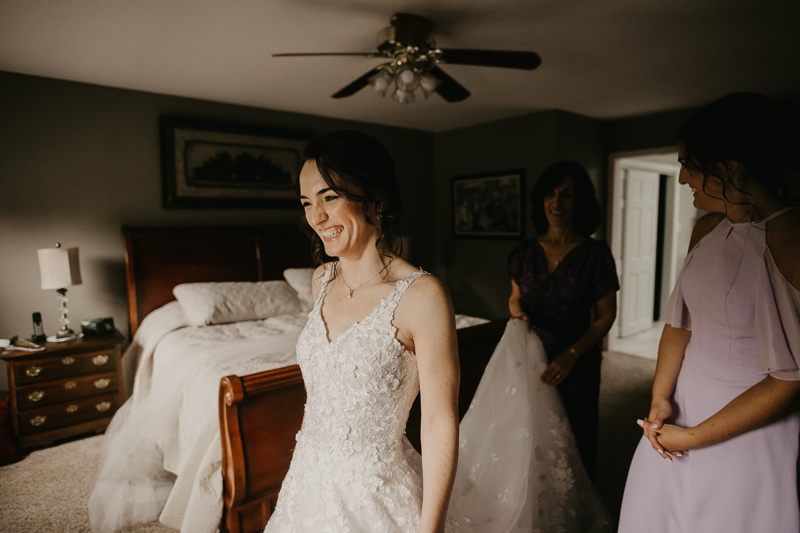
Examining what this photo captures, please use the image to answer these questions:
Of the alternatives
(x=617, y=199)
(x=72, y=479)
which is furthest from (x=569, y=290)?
(x=617, y=199)

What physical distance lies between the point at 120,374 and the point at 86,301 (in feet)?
2.31

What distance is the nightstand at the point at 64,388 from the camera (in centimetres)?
286

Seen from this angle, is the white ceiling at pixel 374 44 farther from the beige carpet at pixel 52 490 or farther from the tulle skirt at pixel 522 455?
the beige carpet at pixel 52 490

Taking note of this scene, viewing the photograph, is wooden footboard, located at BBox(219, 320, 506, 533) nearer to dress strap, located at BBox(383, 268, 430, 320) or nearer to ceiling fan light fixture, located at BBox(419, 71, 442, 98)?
dress strap, located at BBox(383, 268, 430, 320)

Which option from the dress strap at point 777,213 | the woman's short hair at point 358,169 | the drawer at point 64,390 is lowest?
the drawer at point 64,390

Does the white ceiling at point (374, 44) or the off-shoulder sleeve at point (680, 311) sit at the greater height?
the white ceiling at point (374, 44)

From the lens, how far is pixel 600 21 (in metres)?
2.40

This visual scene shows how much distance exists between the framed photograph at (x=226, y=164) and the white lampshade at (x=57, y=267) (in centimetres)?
89

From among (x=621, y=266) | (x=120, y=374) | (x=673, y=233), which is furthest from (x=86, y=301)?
(x=673, y=233)

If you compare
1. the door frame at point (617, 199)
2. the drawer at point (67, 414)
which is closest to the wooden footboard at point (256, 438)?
the drawer at point (67, 414)

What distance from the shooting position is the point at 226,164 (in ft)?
13.1

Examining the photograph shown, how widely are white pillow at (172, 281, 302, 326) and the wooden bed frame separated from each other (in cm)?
28

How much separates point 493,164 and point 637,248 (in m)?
2.12

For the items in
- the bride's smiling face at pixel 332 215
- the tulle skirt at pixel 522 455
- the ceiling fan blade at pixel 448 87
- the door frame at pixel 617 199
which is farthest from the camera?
the door frame at pixel 617 199
